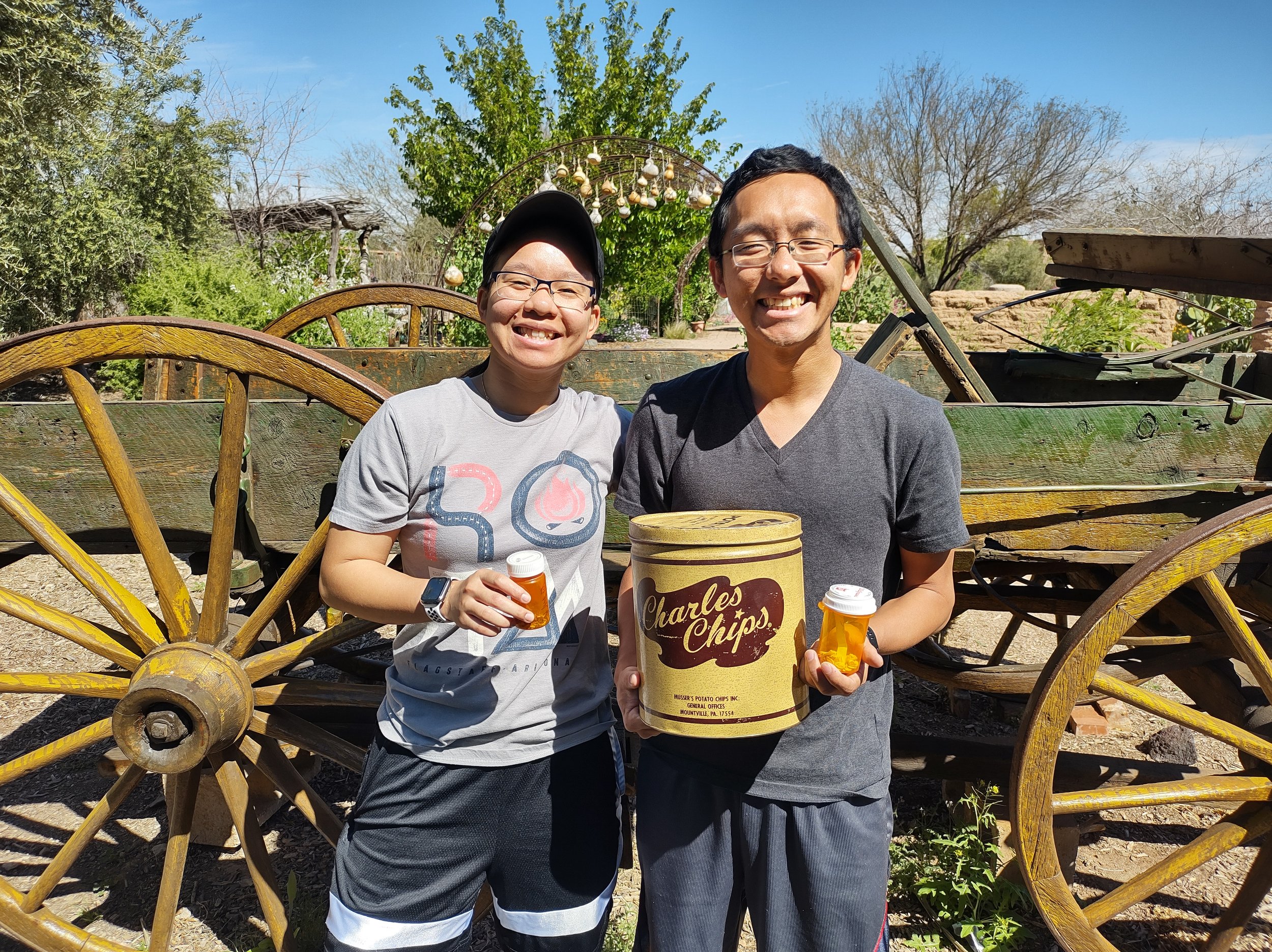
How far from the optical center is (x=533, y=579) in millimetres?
1201

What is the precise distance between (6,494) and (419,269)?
2591 centimetres

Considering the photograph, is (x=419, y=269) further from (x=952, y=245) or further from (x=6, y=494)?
(x=6, y=494)

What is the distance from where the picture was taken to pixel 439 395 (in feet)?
4.82

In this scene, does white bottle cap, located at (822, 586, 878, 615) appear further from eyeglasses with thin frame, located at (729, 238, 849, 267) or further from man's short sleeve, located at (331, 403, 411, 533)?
man's short sleeve, located at (331, 403, 411, 533)

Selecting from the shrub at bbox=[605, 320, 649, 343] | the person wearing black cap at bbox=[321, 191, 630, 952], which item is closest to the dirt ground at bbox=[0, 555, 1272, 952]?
the person wearing black cap at bbox=[321, 191, 630, 952]

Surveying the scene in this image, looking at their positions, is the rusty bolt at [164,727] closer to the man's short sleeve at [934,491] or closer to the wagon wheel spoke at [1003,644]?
the man's short sleeve at [934,491]

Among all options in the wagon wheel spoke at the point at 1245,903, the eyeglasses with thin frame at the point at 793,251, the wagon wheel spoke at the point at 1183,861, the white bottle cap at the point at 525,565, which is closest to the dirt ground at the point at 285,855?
the wagon wheel spoke at the point at 1245,903

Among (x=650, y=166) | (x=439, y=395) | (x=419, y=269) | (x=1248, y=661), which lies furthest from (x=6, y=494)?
(x=419, y=269)

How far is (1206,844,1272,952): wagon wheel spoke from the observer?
1.97 m

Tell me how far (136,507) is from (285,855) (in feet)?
5.05

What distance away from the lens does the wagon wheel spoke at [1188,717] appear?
1.73m

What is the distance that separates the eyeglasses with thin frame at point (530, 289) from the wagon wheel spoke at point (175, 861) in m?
1.42

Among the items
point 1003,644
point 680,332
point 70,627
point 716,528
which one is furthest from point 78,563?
point 680,332

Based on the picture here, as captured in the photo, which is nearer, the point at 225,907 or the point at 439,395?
the point at 439,395
